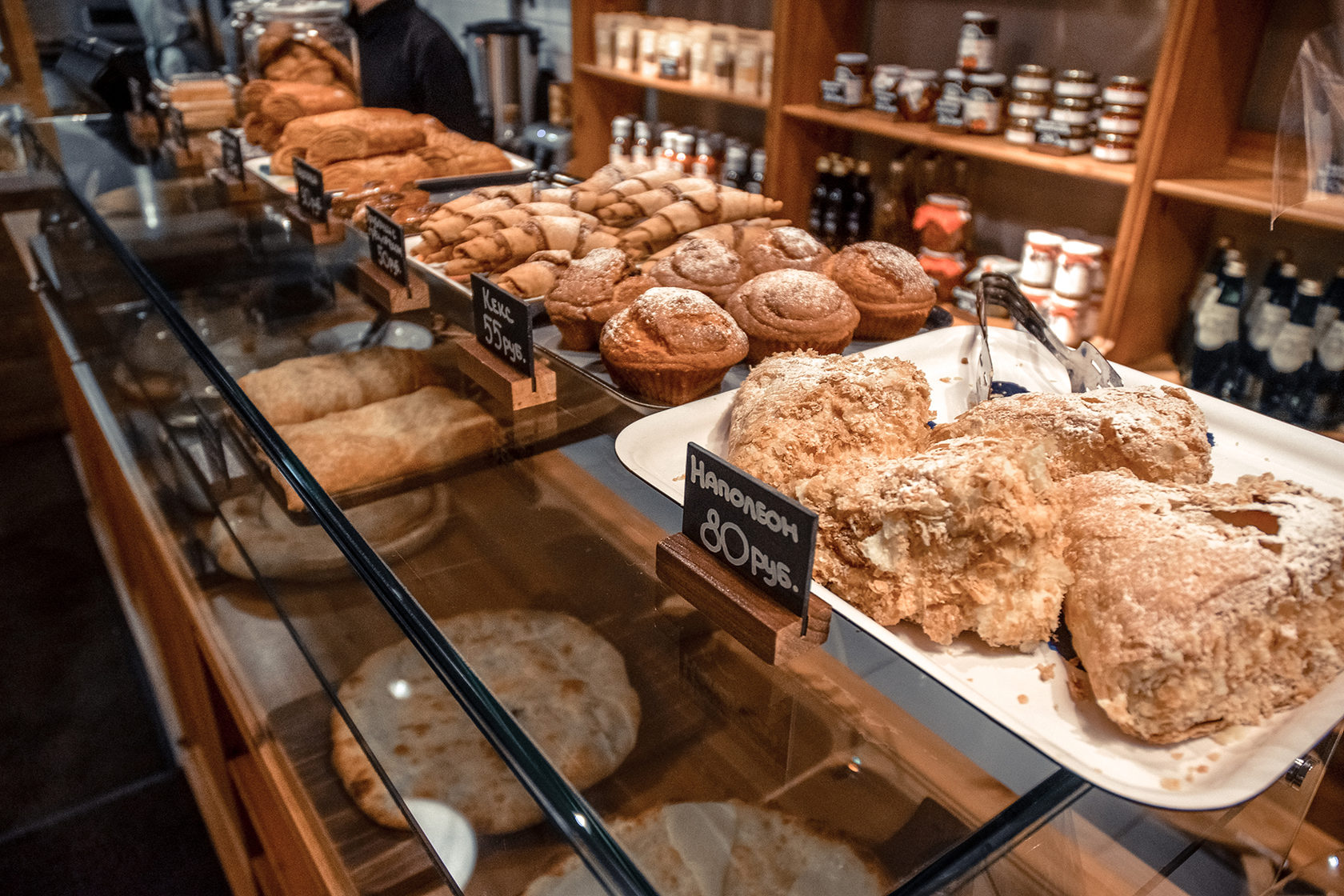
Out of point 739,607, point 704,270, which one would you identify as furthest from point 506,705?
point 704,270

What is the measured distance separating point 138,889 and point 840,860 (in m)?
2.15

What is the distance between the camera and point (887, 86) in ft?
10.3

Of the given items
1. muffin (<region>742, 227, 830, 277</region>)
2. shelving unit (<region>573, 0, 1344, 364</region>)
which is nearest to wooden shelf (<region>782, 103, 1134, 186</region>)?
shelving unit (<region>573, 0, 1344, 364</region>)

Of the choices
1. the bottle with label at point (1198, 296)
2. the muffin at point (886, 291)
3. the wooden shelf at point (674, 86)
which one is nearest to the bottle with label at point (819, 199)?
the wooden shelf at point (674, 86)

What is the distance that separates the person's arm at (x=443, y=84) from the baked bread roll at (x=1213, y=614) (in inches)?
137

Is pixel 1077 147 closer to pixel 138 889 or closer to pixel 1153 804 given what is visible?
pixel 1153 804

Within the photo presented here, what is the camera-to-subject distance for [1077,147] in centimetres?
269

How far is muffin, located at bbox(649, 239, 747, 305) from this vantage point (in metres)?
1.51

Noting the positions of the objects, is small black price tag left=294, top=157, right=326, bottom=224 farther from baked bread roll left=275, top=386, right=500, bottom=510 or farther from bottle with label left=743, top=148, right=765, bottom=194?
bottle with label left=743, top=148, right=765, bottom=194

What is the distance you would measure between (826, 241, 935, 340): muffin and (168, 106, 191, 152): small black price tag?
6.31ft

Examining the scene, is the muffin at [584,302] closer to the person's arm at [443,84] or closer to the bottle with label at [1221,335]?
the bottle with label at [1221,335]

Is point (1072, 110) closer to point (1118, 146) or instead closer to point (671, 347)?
point (1118, 146)

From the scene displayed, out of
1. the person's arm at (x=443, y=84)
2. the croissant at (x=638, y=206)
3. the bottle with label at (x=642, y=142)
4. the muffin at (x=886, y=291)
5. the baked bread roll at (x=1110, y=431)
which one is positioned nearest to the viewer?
the baked bread roll at (x=1110, y=431)

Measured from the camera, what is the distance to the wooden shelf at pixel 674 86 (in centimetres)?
353
